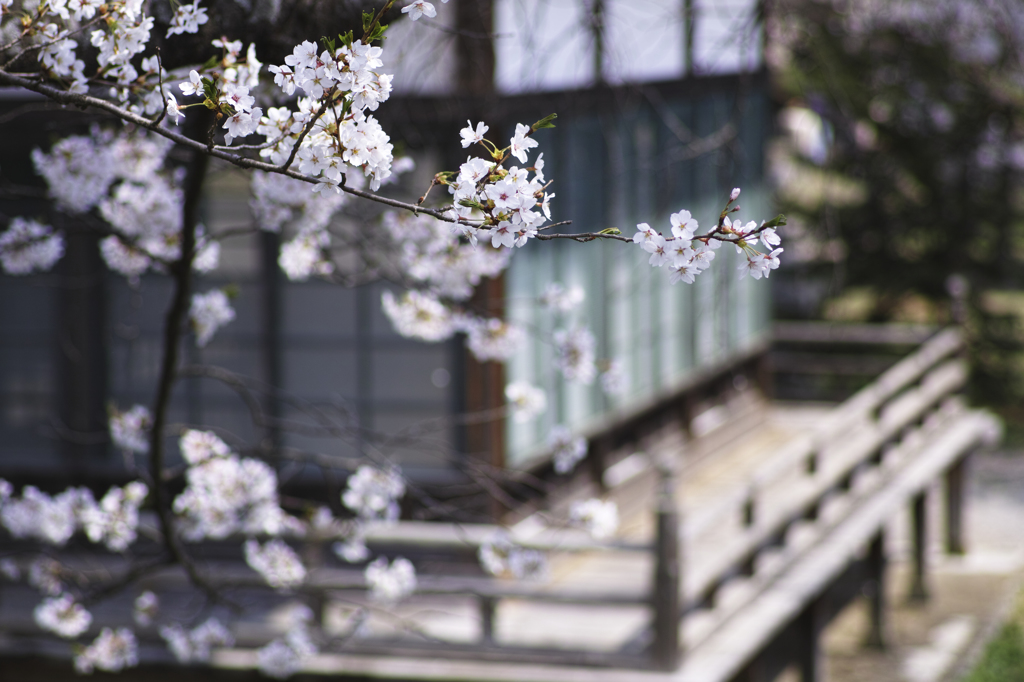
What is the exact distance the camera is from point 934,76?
15.4 meters

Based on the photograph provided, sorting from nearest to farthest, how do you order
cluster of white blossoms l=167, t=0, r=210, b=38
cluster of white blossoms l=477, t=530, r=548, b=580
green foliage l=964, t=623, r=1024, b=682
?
cluster of white blossoms l=167, t=0, r=210, b=38
cluster of white blossoms l=477, t=530, r=548, b=580
green foliage l=964, t=623, r=1024, b=682

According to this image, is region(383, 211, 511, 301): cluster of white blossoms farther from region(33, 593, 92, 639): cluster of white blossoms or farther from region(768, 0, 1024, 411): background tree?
region(768, 0, 1024, 411): background tree

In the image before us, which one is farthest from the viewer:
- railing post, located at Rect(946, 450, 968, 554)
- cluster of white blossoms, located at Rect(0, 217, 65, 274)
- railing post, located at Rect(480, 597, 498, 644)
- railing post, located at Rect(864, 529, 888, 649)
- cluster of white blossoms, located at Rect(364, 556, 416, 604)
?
railing post, located at Rect(946, 450, 968, 554)

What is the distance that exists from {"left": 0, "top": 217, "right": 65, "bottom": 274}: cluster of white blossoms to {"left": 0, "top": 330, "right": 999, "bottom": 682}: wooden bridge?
1240mm

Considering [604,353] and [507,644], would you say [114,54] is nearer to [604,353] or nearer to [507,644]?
[507,644]

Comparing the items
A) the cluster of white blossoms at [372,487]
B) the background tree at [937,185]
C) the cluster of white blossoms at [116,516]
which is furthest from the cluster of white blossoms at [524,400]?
the background tree at [937,185]

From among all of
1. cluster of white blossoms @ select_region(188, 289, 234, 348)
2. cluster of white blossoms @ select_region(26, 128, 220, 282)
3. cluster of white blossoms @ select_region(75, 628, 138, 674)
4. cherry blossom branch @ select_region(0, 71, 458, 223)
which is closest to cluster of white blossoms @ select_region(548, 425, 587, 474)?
cluster of white blossoms @ select_region(188, 289, 234, 348)

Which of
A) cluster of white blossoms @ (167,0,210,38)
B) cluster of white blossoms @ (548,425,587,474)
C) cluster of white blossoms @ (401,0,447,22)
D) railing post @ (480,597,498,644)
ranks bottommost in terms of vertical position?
railing post @ (480,597,498,644)

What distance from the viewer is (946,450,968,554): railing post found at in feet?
34.0

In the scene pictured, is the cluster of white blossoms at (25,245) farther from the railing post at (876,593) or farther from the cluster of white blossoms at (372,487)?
the railing post at (876,593)

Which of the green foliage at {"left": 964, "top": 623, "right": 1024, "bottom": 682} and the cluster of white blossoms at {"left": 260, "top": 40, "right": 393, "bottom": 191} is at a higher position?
the cluster of white blossoms at {"left": 260, "top": 40, "right": 393, "bottom": 191}

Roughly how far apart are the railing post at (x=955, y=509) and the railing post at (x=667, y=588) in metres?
6.53

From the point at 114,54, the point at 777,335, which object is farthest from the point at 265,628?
the point at 777,335

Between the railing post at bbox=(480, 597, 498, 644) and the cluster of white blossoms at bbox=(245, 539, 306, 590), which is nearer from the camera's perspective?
the cluster of white blossoms at bbox=(245, 539, 306, 590)
